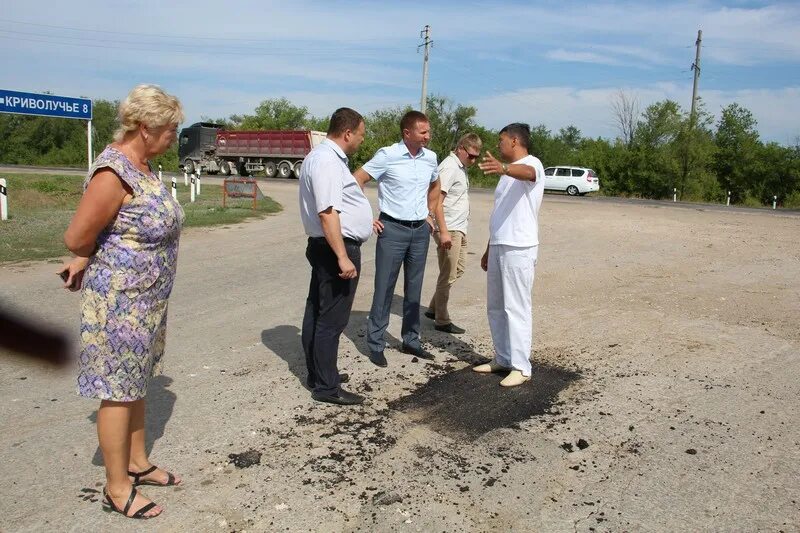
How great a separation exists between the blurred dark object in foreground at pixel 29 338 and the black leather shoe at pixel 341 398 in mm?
4252

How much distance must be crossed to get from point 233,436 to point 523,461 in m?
1.76

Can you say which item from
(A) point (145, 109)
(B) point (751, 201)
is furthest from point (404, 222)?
(B) point (751, 201)

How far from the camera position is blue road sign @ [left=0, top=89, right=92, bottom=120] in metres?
17.2

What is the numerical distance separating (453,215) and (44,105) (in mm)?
15258

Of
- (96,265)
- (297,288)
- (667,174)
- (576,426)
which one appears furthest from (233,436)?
(667,174)

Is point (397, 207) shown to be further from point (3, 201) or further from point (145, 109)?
point (3, 201)

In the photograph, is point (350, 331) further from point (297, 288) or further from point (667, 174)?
point (667, 174)

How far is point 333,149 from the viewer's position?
192 inches

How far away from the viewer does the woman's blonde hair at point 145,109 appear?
3227mm

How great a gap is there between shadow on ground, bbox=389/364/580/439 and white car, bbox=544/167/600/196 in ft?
115

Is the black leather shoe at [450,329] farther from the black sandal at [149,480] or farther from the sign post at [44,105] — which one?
the sign post at [44,105]

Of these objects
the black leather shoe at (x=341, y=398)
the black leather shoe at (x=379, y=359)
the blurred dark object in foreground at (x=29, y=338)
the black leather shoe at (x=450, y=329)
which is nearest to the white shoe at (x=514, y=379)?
the black leather shoe at (x=379, y=359)

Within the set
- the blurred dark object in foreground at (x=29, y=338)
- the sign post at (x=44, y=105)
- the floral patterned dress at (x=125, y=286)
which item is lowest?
the floral patterned dress at (x=125, y=286)

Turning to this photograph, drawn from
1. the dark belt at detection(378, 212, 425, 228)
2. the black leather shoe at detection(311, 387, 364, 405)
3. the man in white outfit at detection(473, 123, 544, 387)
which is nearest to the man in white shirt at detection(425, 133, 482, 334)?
the dark belt at detection(378, 212, 425, 228)
